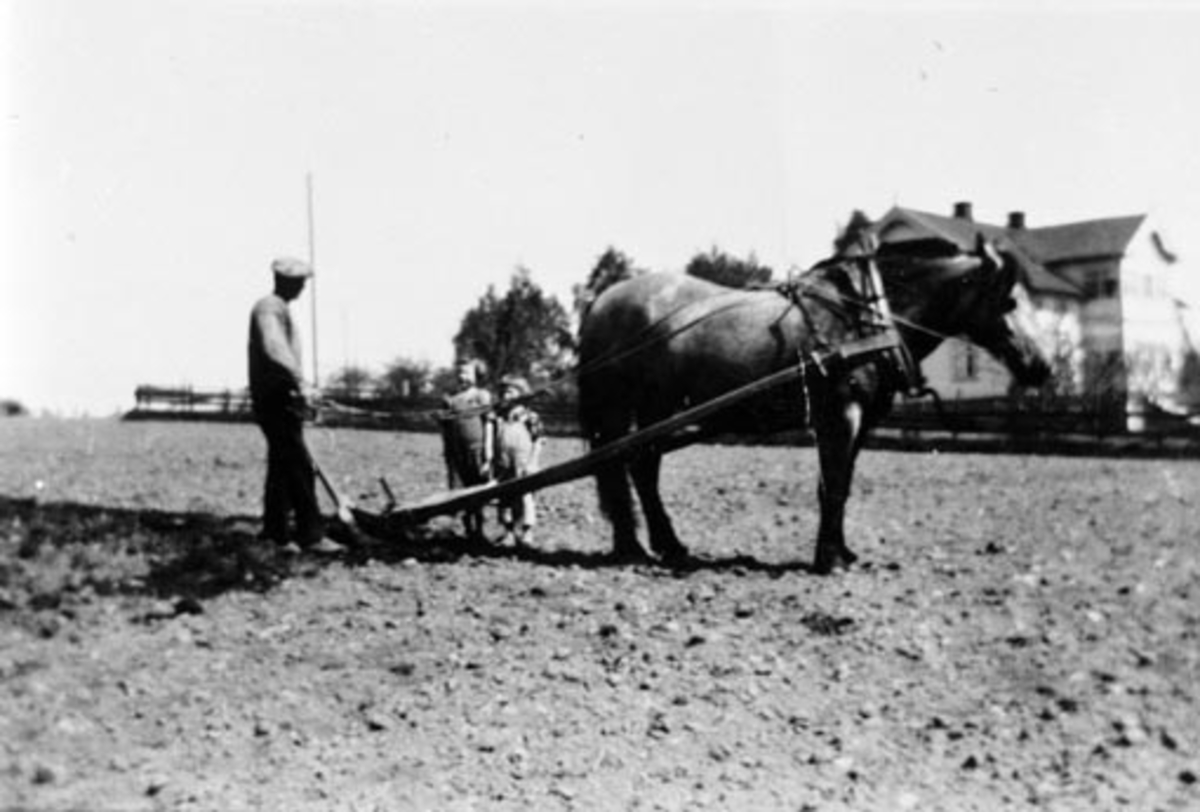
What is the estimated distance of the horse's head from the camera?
8133 mm

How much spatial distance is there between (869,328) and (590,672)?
3.44m

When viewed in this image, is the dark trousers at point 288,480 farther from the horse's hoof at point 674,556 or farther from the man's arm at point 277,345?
the horse's hoof at point 674,556

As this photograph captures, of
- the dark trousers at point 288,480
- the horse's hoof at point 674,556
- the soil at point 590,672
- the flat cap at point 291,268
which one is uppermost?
the flat cap at point 291,268

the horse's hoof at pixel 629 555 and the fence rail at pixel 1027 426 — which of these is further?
the fence rail at pixel 1027 426

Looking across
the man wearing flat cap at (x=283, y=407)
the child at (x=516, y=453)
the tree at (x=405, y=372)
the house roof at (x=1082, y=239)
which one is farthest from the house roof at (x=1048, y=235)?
the man wearing flat cap at (x=283, y=407)

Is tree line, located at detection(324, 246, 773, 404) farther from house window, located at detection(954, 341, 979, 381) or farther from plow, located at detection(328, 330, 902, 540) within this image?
plow, located at detection(328, 330, 902, 540)

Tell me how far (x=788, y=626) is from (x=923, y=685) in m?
0.93

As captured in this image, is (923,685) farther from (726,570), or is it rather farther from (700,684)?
(726,570)

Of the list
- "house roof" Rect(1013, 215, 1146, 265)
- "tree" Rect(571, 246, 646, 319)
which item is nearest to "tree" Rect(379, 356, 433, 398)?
"tree" Rect(571, 246, 646, 319)

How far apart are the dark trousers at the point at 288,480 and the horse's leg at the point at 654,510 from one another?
7.86ft

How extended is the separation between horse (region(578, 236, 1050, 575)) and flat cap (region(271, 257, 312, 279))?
217cm

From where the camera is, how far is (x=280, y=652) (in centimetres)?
615

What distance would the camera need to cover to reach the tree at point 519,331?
54.7 meters

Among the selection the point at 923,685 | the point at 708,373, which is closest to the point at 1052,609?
the point at 923,685
